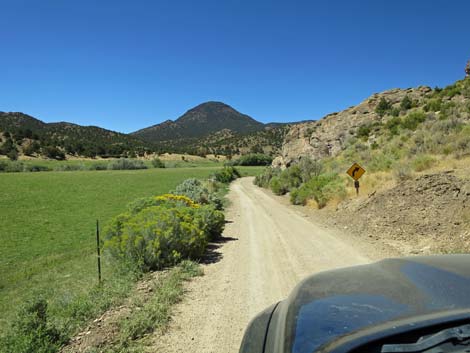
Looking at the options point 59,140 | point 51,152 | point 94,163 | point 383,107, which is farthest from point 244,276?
point 59,140

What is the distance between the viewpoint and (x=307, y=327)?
5.55 ft

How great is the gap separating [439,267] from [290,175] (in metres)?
27.5

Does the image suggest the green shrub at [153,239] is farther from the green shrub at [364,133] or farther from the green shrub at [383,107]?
the green shrub at [383,107]

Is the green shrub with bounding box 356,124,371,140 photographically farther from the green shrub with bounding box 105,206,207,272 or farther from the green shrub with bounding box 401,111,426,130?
the green shrub with bounding box 105,206,207,272

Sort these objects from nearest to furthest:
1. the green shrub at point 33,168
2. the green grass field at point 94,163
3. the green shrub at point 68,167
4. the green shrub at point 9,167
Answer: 1. the green shrub at point 9,167
2. the green shrub at point 33,168
3. the green shrub at point 68,167
4. the green grass field at point 94,163

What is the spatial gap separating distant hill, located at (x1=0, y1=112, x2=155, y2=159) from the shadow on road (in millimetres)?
109543

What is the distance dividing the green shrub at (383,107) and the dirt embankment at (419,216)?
26.2m

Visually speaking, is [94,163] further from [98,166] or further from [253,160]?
[253,160]

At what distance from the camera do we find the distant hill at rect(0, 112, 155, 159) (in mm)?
106875

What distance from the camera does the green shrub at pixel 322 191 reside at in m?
17.8

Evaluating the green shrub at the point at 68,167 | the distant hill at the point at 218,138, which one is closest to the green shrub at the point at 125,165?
the green shrub at the point at 68,167

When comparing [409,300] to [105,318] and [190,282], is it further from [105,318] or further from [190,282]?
[190,282]

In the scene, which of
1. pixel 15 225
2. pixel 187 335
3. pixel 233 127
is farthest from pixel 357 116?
pixel 233 127

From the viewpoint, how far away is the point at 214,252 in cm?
962
